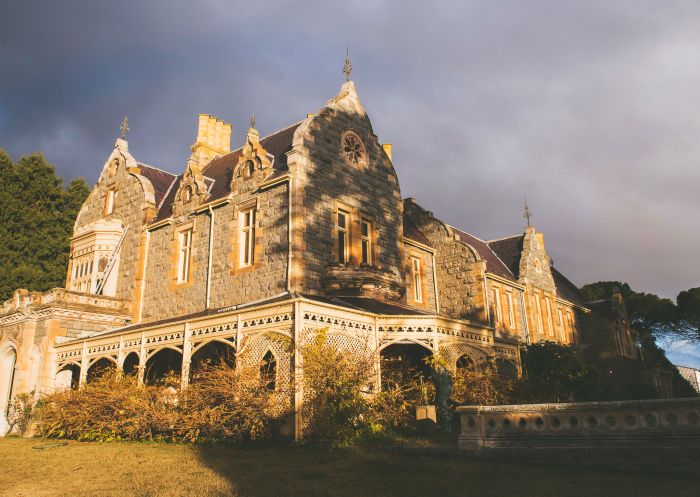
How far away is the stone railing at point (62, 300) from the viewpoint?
65.1 feet

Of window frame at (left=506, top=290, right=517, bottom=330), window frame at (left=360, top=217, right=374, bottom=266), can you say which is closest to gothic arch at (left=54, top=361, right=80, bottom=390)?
window frame at (left=360, top=217, right=374, bottom=266)

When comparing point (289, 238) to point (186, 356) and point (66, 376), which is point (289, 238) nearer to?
point (186, 356)

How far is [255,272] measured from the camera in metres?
17.6

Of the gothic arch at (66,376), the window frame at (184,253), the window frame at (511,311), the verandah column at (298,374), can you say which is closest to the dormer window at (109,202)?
the window frame at (184,253)

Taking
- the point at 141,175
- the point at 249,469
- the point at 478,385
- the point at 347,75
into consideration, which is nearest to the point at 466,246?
the point at 347,75

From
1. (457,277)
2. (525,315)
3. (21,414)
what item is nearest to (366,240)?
(457,277)

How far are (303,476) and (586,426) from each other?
14.8 ft

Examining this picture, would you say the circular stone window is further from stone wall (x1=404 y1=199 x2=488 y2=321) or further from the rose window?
stone wall (x1=404 y1=199 x2=488 y2=321)

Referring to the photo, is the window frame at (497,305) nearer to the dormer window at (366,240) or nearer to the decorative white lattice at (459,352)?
the dormer window at (366,240)

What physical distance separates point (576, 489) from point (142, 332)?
12773mm

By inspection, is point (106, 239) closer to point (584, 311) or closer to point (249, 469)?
point (249, 469)

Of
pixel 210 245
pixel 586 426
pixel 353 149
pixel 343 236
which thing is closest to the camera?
pixel 586 426

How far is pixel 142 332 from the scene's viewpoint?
16.2 m

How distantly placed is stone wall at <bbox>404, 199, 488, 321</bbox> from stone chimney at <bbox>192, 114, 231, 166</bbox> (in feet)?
37.0
